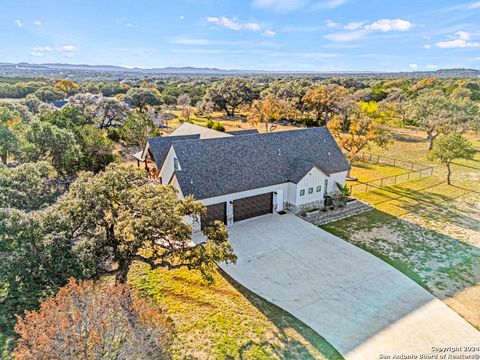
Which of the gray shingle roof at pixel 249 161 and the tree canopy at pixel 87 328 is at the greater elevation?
the gray shingle roof at pixel 249 161

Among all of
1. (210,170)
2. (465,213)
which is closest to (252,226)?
(210,170)

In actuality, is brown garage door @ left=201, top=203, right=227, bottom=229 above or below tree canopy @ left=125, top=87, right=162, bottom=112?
below

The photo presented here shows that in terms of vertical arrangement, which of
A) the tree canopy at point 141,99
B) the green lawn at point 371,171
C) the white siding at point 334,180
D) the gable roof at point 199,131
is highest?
the tree canopy at point 141,99

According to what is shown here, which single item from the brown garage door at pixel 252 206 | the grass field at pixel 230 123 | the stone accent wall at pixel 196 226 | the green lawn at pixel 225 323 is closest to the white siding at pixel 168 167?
the stone accent wall at pixel 196 226

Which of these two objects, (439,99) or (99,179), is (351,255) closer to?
(99,179)

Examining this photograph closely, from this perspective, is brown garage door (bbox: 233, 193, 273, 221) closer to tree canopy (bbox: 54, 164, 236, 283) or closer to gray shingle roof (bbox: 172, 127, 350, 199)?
gray shingle roof (bbox: 172, 127, 350, 199)

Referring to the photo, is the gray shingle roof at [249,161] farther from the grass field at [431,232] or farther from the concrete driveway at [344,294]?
the grass field at [431,232]

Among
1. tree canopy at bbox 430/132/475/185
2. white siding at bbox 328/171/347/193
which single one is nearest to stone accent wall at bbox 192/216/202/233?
white siding at bbox 328/171/347/193

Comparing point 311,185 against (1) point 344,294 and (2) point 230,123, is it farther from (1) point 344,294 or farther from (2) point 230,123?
(2) point 230,123
